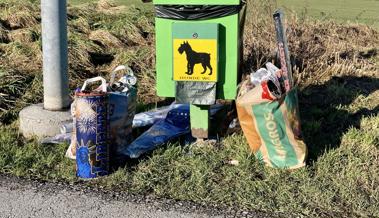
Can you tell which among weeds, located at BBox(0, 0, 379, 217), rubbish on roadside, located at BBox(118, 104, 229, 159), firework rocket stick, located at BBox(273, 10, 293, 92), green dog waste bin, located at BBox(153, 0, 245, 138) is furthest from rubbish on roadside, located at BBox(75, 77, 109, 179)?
firework rocket stick, located at BBox(273, 10, 293, 92)

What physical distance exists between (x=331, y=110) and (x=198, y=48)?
1.94 m

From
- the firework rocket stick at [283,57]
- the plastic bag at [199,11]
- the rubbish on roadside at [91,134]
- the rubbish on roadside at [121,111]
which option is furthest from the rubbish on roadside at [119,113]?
the firework rocket stick at [283,57]

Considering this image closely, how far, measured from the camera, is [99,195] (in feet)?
13.2

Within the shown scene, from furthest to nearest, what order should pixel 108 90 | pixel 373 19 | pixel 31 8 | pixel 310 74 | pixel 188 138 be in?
1. pixel 373 19
2. pixel 31 8
3. pixel 310 74
4. pixel 188 138
5. pixel 108 90

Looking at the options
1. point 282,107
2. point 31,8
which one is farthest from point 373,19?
point 282,107

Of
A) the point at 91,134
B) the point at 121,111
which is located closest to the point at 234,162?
the point at 121,111

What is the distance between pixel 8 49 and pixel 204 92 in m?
3.57

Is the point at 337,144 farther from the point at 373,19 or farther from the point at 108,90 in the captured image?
the point at 373,19

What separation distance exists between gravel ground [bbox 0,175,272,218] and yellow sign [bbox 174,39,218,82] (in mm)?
1083

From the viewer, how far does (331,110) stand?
19.0 feet

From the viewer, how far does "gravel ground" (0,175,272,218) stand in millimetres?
3756

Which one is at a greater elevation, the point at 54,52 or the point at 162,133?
the point at 54,52

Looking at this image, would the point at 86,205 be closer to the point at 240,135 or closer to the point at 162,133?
the point at 162,133

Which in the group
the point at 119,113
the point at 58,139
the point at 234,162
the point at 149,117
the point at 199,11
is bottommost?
the point at 234,162
